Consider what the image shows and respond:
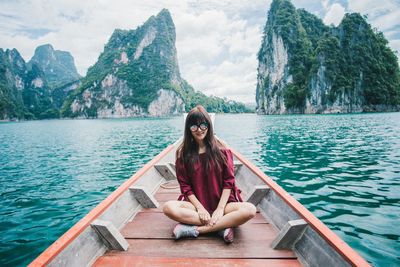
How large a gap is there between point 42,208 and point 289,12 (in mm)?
108937

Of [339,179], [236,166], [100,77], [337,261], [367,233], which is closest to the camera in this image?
[337,261]

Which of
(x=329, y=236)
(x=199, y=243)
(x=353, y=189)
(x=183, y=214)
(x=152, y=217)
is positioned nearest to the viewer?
(x=329, y=236)

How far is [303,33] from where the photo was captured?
96.6 m

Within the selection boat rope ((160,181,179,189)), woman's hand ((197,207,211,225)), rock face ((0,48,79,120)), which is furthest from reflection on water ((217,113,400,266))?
rock face ((0,48,79,120))

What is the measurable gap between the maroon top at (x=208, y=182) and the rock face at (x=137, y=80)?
136 meters

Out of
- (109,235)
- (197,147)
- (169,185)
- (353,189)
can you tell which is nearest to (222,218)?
(197,147)

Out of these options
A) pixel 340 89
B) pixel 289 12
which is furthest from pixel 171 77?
pixel 340 89

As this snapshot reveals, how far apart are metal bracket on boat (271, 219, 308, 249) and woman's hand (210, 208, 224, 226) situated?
571 millimetres

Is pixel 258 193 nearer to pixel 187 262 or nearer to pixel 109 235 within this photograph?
pixel 187 262

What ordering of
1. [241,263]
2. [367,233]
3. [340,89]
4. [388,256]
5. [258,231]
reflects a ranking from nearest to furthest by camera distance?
[241,263]
[258,231]
[388,256]
[367,233]
[340,89]

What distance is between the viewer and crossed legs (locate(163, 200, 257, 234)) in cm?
260

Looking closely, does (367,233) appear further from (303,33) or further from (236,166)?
(303,33)

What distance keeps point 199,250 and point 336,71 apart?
86.1 m

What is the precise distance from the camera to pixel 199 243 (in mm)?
2576
